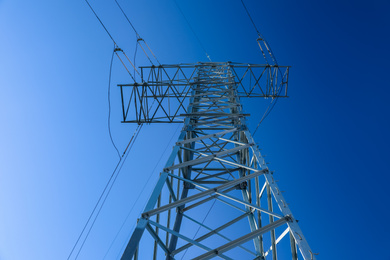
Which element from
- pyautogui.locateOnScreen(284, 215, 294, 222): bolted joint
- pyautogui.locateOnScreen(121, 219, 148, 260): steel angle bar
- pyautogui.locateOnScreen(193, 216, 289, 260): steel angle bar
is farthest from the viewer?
pyautogui.locateOnScreen(284, 215, 294, 222): bolted joint

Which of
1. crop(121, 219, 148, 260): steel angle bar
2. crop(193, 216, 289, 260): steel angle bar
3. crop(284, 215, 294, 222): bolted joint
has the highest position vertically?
crop(284, 215, 294, 222): bolted joint

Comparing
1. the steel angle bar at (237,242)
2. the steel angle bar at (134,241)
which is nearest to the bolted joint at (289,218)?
the steel angle bar at (237,242)

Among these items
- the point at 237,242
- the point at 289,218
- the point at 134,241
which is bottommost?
the point at 134,241

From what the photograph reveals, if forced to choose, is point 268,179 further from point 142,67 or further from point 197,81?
point 142,67

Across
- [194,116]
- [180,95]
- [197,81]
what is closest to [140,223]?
[194,116]

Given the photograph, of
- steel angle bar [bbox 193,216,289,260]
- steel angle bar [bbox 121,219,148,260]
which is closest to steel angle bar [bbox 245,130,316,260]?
steel angle bar [bbox 193,216,289,260]

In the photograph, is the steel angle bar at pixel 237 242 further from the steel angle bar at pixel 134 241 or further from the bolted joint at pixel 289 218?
the steel angle bar at pixel 134 241

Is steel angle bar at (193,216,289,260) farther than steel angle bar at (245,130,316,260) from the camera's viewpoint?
Yes

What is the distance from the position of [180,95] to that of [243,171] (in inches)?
170

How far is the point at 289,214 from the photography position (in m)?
4.52

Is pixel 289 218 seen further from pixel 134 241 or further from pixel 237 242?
pixel 134 241

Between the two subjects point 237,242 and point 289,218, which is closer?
point 237,242

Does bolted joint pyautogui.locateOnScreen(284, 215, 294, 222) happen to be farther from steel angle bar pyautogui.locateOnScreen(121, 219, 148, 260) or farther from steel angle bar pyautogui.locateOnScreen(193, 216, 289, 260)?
steel angle bar pyautogui.locateOnScreen(121, 219, 148, 260)

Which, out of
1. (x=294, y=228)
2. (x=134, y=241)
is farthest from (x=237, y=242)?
(x=134, y=241)
